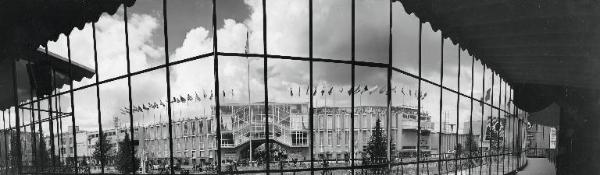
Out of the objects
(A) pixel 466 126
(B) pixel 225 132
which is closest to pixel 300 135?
(B) pixel 225 132

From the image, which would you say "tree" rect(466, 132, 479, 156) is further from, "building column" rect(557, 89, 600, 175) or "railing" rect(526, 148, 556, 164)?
"railing" rect(526, 148, 556, 164)

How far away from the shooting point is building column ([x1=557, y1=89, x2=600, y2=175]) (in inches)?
332

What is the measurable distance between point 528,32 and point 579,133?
563 cm

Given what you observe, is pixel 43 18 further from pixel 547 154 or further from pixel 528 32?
pixel 547 154

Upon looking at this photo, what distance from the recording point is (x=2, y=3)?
198 inches

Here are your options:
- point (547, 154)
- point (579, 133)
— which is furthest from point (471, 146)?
point (547, 154)

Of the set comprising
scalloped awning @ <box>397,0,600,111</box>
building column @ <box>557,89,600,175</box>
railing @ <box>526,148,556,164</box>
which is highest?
scalloped awning @ <box>397,0,600,111</box>

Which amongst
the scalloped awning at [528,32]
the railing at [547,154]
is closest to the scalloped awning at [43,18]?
the scalloped awning at [528,32]

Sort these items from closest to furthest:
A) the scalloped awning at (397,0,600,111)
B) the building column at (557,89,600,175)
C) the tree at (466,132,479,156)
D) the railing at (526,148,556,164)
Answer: the scalloped awning at (397,0,600,111) < the tree at (466,132,479,156) < the building column at (557,89,600,175) < the railing at (526,148,556,164)

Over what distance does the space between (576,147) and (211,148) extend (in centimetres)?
5397

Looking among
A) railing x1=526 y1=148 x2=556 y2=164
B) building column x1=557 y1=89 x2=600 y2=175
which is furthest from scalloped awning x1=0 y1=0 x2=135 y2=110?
railing x1=526 y1=148 x2=556 y2=164

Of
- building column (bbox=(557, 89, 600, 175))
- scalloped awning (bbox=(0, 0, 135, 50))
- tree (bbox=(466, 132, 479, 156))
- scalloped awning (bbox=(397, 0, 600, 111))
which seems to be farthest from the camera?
building column (bbox=(557, 89, 600, 175))

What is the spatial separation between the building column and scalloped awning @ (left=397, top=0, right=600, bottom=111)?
799mm

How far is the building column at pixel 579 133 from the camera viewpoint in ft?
27.7
